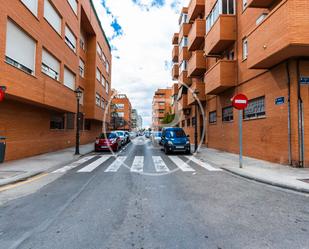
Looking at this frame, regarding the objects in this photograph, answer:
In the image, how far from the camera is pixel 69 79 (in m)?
18.4

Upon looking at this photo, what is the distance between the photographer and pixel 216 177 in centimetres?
759

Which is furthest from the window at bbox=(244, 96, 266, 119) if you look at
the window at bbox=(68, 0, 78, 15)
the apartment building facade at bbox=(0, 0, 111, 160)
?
the window at bbox=(68, 0, 78, 15)

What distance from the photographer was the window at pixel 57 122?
1617cm

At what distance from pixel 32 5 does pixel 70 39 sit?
662 centimetres

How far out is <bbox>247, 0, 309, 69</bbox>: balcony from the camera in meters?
7.90

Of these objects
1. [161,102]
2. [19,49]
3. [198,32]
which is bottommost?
[19,49]

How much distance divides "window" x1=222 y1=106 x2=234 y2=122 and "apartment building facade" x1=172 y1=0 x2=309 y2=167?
0.20 feet

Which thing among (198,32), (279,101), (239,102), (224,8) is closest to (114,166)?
(239,102)

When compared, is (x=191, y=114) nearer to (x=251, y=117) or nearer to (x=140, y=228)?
(x=251, y=117)

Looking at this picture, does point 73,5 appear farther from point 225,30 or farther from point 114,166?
point 114,166

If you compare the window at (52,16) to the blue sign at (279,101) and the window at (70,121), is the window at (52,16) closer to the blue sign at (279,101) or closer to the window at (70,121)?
the window at (70,121)

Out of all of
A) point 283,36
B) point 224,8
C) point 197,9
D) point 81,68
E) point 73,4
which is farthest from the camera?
point 81,68

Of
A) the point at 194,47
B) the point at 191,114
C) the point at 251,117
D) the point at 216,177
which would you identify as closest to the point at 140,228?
the point at 216,177

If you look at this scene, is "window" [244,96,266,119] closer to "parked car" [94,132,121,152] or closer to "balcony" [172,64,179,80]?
"parked car" [94,132,121,152]
